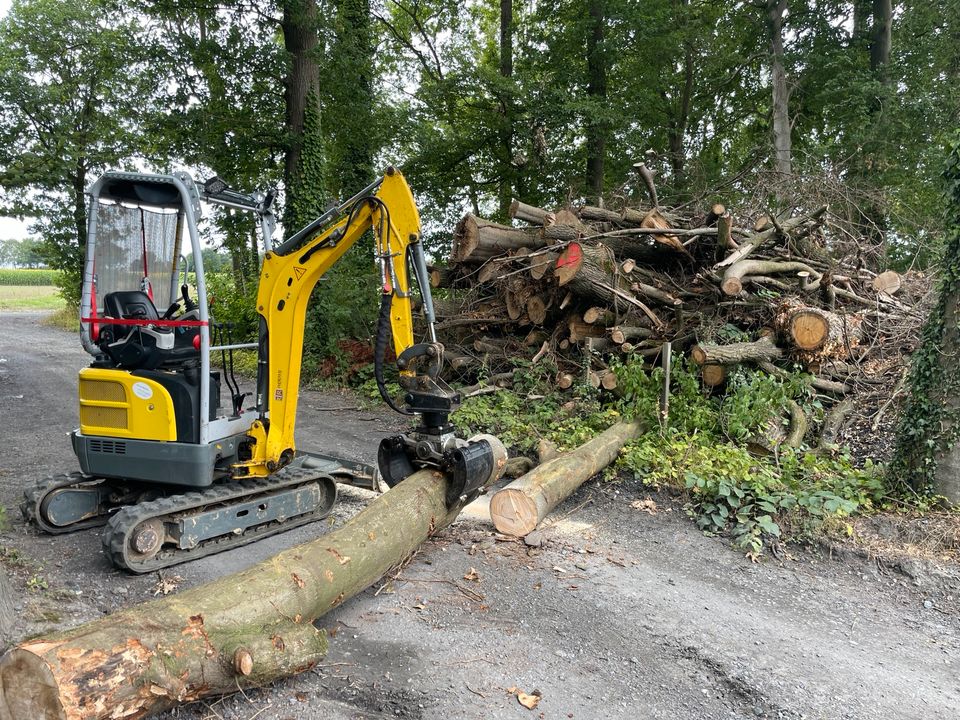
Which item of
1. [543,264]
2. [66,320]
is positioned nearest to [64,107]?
[66,320]

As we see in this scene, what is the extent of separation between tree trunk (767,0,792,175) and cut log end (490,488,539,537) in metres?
10.8

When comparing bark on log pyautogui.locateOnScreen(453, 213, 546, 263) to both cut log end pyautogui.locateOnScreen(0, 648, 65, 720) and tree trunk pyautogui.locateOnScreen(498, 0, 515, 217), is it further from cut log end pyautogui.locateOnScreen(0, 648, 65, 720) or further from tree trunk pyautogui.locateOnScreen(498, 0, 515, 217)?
cut log end pyautogui.locateOnScreen(0, 648, 65, 720)

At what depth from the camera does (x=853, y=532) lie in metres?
4.97

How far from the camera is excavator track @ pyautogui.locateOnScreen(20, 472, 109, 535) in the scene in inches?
193

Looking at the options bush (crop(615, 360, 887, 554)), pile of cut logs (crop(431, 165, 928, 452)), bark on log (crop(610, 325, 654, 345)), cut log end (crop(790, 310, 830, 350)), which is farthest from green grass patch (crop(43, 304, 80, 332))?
cut log end (crop(790, 310, 830, 350))

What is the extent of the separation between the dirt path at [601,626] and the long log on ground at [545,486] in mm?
211

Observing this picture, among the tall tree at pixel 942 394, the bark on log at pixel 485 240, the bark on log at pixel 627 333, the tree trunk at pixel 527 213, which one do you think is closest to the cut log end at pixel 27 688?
the tall tree at pixel 942 394

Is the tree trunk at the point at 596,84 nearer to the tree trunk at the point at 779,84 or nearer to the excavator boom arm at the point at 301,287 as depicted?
the tree trunk at the point at 779,84

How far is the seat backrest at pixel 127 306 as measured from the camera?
5.02 m

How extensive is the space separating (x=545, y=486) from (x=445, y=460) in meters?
1.10

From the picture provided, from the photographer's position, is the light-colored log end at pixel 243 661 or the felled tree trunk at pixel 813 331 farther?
the felled tree trunk at pixel 813 331

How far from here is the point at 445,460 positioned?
470 cm

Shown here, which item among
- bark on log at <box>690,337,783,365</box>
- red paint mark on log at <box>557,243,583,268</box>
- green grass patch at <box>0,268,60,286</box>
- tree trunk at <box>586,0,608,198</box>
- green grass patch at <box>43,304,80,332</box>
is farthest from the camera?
green grass patch at <box>0,268,60,286</box>

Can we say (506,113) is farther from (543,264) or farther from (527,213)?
(543,264)
